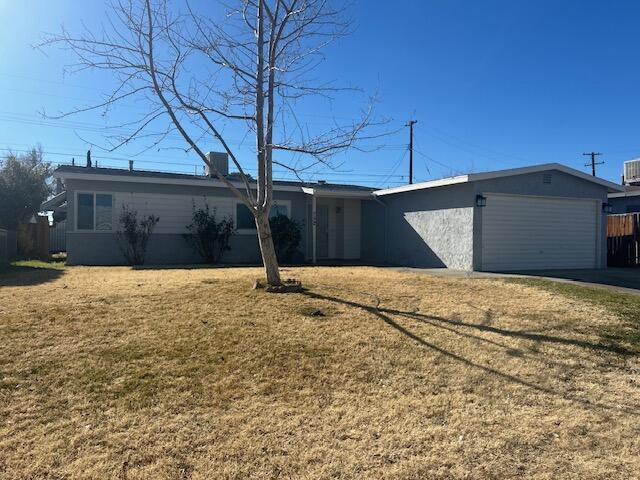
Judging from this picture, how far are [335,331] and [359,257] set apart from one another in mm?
12674

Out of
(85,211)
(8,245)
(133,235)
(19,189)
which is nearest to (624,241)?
(133,235)

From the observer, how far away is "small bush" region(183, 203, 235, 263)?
1592 centimetres

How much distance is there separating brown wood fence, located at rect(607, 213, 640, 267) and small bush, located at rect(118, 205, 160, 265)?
1524cm

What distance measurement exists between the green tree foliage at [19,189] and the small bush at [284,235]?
15.3 m

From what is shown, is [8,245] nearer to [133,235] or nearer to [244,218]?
[133,235]

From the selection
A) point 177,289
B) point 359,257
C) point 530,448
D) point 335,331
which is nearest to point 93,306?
point 177,289

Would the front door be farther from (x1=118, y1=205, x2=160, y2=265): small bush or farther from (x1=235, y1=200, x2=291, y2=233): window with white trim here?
(x1=118, y1=205, x2=160, y2=265): small bush

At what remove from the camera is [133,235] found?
15.3 m

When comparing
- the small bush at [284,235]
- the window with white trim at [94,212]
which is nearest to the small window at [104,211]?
the window with white trim at [94,212]

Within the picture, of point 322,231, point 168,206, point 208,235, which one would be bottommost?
point 208,235

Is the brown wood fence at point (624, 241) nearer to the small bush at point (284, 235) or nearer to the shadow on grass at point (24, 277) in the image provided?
the small bush at point (284, 235)

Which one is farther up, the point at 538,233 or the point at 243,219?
the point at 243,219

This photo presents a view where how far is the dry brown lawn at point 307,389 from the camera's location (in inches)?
136

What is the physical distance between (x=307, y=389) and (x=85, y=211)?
1272 centimetres
